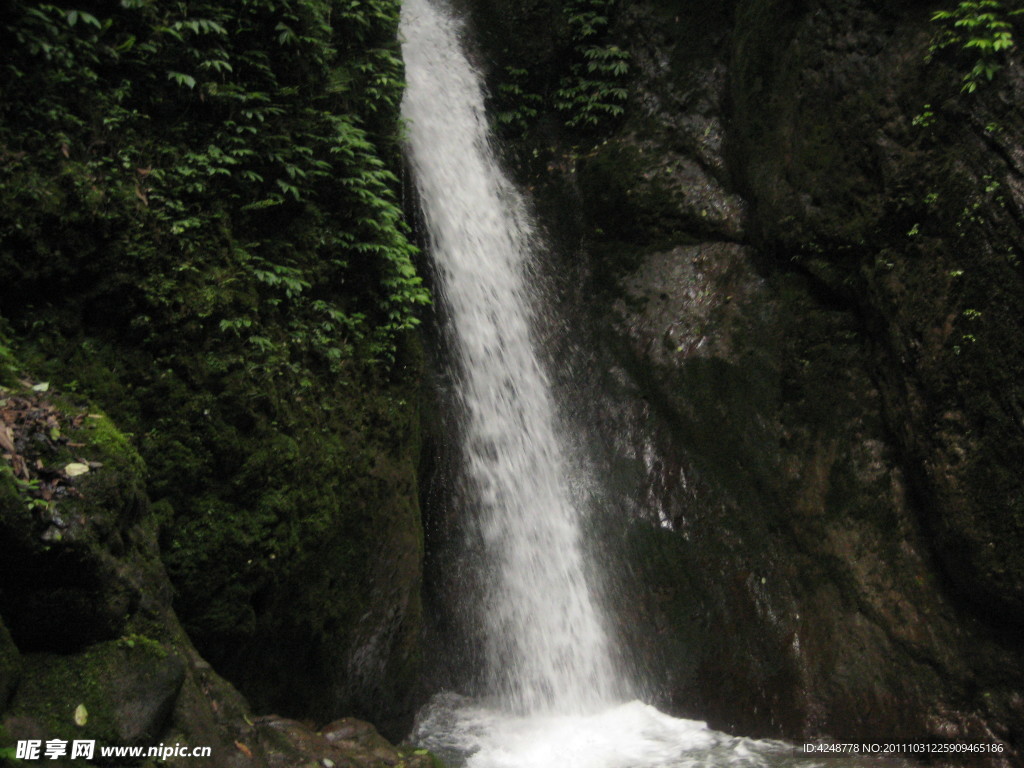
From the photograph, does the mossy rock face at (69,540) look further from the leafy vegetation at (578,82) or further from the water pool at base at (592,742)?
the leafy vegetation at (578,82)

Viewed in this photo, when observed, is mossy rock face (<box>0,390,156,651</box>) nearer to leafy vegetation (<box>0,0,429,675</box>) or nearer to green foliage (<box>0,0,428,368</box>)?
leafy vegetation (<box>0,0,429,675</box>)

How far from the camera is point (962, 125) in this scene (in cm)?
595

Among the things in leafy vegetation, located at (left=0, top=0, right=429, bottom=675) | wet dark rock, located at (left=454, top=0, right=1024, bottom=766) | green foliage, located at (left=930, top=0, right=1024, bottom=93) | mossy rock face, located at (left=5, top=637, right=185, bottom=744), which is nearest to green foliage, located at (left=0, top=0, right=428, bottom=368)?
leafy vegetation, located at (left=0, top=0, right=429, bottom=675)

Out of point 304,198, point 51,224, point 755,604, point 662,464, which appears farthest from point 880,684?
point 51,224

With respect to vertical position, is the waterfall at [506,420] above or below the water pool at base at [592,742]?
above

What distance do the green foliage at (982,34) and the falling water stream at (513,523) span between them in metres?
5.07

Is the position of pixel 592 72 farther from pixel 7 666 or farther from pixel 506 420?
pixel 7 666

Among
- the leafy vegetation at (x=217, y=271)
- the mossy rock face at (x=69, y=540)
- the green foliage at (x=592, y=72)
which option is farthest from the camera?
the green foliage at (x=592, y=72)

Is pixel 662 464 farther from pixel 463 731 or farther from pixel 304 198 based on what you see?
pixel 304 198

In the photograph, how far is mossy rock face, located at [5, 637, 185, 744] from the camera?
8.68 ft

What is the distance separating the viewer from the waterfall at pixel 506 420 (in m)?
6.99

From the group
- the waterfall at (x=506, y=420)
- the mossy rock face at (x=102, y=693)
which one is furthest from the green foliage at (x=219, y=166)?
the mossy rock face at (x=102, y=693)

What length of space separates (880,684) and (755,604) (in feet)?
4.07

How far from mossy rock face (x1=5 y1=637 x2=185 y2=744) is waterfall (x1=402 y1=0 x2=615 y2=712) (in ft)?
14.2
